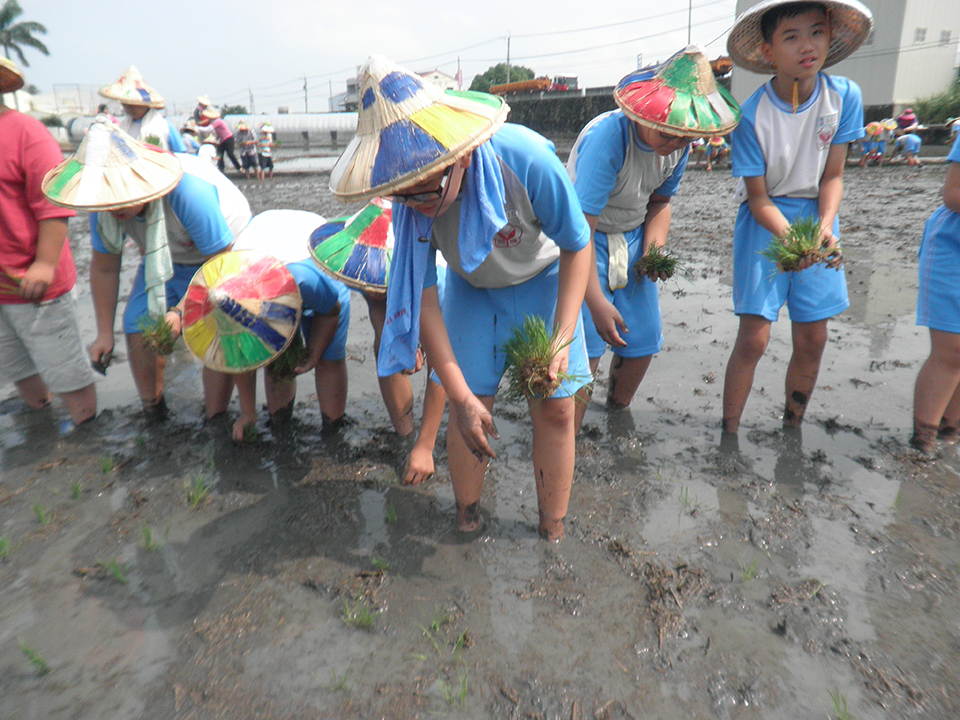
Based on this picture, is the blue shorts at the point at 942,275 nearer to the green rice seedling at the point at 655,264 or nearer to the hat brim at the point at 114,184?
the green rice seedling at the point at 655,264

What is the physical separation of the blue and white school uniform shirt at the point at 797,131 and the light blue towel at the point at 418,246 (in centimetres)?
145

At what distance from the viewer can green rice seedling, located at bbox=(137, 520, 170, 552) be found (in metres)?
2.77

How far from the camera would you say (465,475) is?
2637 mm

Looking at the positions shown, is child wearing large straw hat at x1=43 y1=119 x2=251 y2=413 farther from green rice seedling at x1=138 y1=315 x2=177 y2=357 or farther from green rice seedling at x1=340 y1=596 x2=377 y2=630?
green rice seedling at x1=340 y1=596 x2=377 y2=630

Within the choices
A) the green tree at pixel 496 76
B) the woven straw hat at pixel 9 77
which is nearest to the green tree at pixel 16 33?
the green tree at pixel 496 76

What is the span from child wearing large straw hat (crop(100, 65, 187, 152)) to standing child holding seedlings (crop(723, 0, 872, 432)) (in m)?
5.49

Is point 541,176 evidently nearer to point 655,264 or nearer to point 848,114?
point 655,264

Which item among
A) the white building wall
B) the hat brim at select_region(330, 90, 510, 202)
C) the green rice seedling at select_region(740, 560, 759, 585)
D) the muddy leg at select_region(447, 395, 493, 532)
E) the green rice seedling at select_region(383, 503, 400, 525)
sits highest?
the white building wall

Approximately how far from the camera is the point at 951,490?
9.52 feet

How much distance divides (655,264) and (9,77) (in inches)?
137

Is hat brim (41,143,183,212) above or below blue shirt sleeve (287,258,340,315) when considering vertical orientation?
above

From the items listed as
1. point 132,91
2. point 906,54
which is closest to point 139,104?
point 132,91

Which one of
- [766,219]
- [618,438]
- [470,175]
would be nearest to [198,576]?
[470,175]

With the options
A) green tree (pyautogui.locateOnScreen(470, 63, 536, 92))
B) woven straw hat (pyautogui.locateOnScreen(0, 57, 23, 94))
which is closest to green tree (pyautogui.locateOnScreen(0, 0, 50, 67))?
green tree (pyautogui.locateOnScreen(470, 63, 536, 92))
